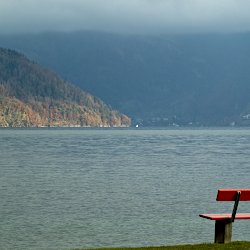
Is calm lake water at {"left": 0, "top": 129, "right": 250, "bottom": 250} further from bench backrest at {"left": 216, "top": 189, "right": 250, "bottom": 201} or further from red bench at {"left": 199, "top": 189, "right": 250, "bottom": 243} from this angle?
bench backrest at {"left": 216, "top": 189, "right": 250, "bottom": 201}

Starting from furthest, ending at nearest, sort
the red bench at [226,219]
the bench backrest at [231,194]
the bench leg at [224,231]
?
the bench leg at [224,231]
the red bench at [226,219]
the bench backrest at [231,194]

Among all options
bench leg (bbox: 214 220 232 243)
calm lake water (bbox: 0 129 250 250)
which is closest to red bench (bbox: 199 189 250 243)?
bench leg (bbox: 214 220 232 243)

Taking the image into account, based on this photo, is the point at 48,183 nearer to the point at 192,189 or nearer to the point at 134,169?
the point at 192,189

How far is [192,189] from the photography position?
213ft

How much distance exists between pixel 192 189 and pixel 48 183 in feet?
43.2

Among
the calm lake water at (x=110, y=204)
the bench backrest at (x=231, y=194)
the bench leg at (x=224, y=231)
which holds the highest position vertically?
the bench backrest at (x=231, y=194)

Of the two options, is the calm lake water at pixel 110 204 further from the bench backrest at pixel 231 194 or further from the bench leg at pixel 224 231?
the bench backrest at pixel 231 194

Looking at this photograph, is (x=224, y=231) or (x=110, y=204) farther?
(x=110, y=204)

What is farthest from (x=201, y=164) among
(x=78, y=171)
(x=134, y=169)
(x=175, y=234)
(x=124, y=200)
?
(x=175, y=234)

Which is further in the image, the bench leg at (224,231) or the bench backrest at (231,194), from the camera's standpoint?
the bench leg at (224,231)

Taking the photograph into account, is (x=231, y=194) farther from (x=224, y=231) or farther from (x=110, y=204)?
(x=110, y=204)

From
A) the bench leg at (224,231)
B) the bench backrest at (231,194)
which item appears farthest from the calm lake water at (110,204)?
the bench backrest at (231,194)

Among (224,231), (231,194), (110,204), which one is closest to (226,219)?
(224,231)

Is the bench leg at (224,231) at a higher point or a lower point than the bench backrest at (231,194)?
lower
